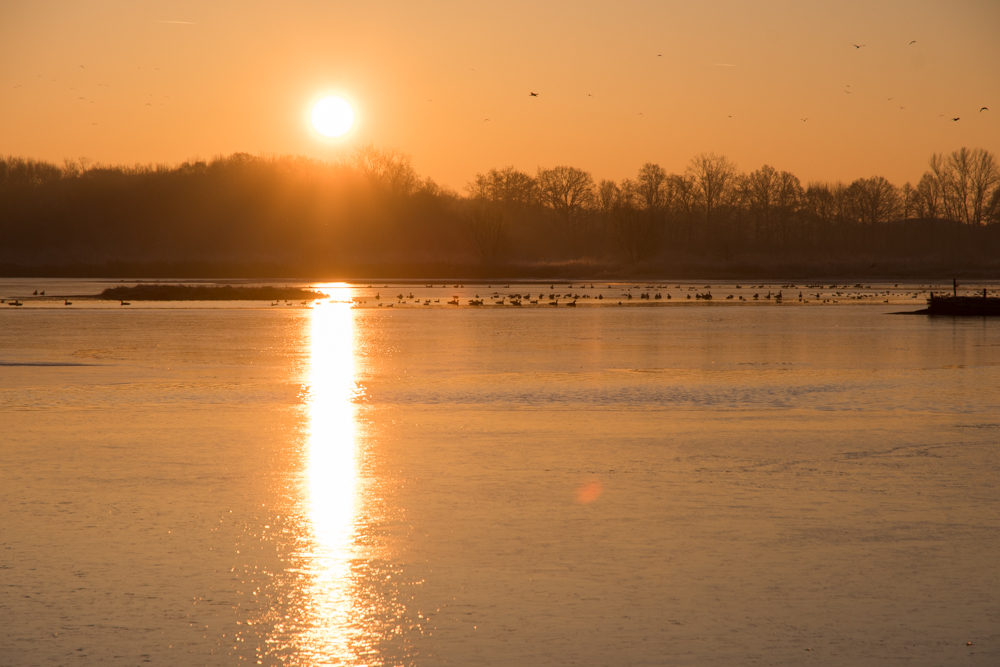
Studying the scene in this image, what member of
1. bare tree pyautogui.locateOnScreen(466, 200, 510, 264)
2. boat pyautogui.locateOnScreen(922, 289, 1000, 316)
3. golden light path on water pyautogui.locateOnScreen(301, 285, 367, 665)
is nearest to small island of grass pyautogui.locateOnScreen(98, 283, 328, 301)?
boat pyautogui.locateOnScreen(922, 289, 1000, 316)

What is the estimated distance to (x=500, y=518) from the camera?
23.8ft

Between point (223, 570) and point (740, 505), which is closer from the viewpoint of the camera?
point (223, 570)

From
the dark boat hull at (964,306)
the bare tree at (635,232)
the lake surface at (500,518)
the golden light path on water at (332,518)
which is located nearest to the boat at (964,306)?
the dark boat hull at (964,306)

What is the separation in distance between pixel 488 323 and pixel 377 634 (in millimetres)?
26026

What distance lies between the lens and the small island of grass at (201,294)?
52219 mm

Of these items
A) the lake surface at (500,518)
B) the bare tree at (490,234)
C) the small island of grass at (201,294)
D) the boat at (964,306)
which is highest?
the bare tree at (490,234)

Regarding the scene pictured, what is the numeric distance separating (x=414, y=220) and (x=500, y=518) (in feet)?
396

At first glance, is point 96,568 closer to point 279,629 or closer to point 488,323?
point 279,629

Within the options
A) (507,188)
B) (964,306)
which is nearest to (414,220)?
(507,188)

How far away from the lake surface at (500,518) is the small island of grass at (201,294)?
3644cm

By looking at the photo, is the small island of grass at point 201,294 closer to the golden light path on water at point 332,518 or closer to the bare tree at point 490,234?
the golden light path on water at point 332,518

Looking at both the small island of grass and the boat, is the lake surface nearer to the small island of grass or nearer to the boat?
the boat

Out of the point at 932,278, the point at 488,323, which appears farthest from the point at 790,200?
the point at 488,323

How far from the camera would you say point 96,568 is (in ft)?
19.8
